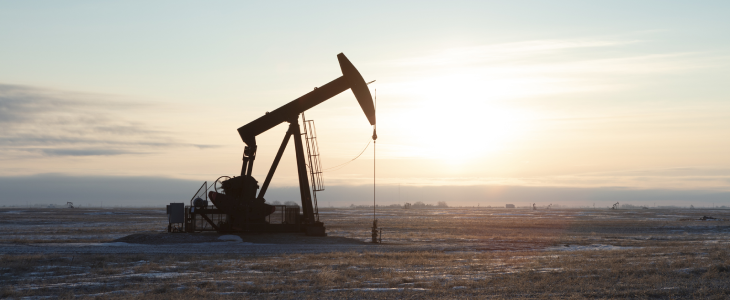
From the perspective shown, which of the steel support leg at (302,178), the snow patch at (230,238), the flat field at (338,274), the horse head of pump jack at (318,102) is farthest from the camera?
the steel support leg at (302,178)

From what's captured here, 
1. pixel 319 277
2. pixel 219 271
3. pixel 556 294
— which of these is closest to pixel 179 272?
pixel 219 271

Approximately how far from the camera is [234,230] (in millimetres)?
27594

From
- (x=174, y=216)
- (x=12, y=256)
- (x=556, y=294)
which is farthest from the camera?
(x=174, y=216)

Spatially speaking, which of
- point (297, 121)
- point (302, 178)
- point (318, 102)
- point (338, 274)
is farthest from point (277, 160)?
point (338, 274)

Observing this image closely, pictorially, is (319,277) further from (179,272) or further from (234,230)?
(234,230)

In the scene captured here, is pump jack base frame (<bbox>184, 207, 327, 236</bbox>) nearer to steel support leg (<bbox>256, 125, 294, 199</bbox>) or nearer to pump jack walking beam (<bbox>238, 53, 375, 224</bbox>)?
pump jack walking beam (<bbox>238, 53, 375, 224</bbox>)

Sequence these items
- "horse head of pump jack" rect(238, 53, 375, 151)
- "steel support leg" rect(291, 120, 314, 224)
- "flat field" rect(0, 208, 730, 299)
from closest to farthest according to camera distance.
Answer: "flat field" rect(0, 208, 730, 299) → "horse head of pump jack" rect(238, 53, 375, 151) → "steel support leg" rect(291, 120, 314, 224)

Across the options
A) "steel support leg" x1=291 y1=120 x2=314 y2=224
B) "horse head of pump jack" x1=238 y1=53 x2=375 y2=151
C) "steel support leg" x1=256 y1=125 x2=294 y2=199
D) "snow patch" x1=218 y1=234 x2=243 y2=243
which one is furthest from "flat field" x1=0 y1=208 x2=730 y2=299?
"horse head of pump jack" x1=238 y1=53 x2=375 y2=151

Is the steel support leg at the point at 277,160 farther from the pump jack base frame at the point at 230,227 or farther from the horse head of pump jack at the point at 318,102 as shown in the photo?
the pump jack base frame at the point at 230,227

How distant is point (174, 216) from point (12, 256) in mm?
10350

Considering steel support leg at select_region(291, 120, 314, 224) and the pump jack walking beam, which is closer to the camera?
the pump jack walking beam

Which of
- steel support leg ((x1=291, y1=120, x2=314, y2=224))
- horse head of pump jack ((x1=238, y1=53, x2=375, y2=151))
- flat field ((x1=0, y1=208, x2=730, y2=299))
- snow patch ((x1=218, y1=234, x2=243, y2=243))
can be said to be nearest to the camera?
flat field ((x1=0, y1=208, x2=730, y2=299))

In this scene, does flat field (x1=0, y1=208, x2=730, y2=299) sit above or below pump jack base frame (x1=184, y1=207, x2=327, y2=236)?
below

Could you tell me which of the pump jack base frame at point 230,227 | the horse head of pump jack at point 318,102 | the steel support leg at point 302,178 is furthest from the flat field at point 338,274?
the horse head of pump jack at point 318,102
